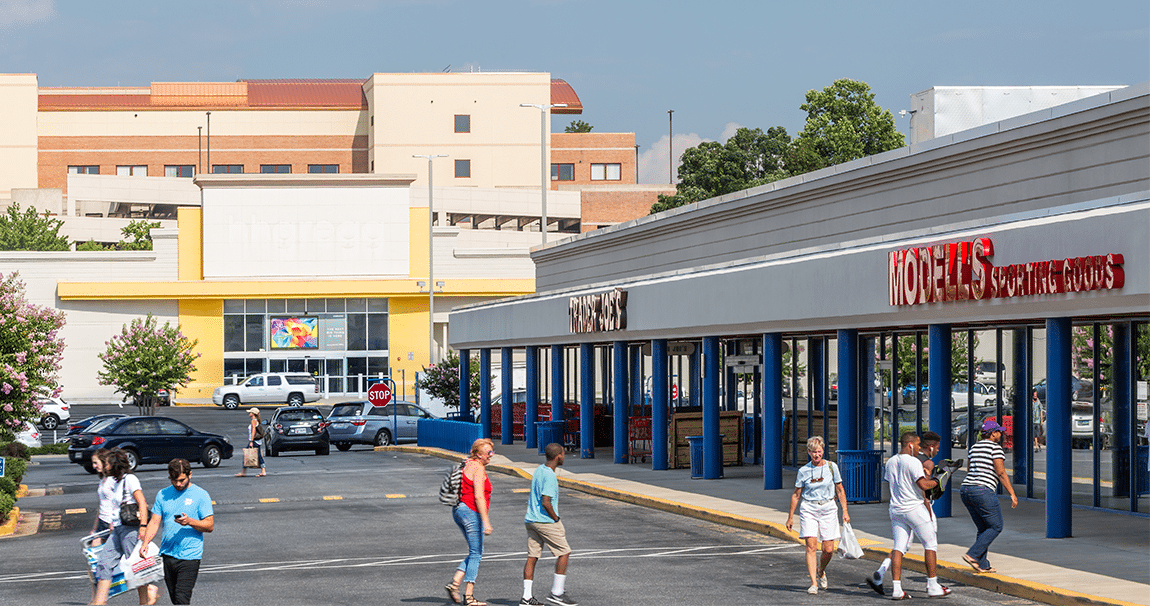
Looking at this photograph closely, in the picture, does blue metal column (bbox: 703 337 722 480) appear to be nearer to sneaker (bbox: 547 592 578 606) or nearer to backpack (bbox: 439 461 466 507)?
backpack (bbox: 439 461 466 507)

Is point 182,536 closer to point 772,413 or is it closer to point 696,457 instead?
point 772,413

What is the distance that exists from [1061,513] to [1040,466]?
21.0ft

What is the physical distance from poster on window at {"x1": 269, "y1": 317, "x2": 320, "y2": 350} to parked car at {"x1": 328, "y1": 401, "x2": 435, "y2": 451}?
28198 millimetres

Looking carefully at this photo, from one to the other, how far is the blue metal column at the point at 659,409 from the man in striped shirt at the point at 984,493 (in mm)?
15120

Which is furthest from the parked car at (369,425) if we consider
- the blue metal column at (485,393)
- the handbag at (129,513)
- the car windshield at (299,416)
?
the handbag at (129,513)

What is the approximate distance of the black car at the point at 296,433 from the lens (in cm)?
4106

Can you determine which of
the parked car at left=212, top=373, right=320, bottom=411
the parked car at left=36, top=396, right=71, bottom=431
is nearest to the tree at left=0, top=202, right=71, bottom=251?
the parked car at left=212, top=373, right=320, bottom=411

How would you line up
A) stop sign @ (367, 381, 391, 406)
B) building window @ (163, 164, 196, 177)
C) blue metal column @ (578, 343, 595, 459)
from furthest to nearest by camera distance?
building window @ (163, 164, 196, 177)
stop sign @ (367, 381, 391, 406)
blue metal column @ (578, 343, 595, 459)

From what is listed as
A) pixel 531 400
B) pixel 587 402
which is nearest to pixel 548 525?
pixel 587 402

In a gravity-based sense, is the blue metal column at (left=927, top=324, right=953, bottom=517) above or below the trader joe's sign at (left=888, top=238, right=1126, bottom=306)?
below

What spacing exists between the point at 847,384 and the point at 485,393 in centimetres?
2025

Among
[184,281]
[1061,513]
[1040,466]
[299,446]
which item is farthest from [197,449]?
[184,281]

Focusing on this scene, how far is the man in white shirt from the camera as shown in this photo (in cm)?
1388

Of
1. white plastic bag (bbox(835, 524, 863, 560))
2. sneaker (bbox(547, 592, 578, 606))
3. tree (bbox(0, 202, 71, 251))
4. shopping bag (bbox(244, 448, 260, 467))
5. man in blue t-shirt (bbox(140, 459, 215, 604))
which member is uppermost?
tree (bbox(0, 202, 71, 251))
